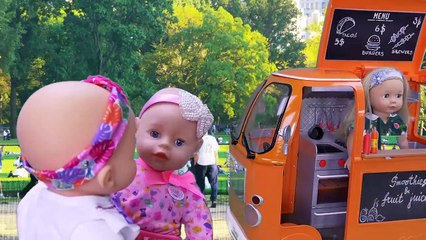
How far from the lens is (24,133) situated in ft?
4.05

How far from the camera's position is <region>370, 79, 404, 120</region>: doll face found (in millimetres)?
3268

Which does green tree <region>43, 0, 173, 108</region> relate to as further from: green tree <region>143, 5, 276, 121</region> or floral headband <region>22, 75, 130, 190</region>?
floral headband <region>22, 75, 130, 190</region>

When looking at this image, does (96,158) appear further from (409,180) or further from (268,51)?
(268,51)

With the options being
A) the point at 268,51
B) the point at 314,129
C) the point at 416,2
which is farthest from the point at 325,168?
the point at 268,51

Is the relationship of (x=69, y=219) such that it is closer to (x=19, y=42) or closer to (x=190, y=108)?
(x=190, y=108)

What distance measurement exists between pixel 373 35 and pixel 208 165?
9.82ft

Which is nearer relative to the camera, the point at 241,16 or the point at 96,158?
the point at 96,158

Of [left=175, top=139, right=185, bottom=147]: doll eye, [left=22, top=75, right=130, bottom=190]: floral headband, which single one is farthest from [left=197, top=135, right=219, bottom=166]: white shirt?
[left=22, top=75, right=130, bottom=190]: floral headband

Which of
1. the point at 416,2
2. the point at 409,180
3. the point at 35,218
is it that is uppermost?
the point at 416,2

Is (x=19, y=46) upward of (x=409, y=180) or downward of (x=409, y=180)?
upward

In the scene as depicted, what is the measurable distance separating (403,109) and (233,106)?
6.28 meters

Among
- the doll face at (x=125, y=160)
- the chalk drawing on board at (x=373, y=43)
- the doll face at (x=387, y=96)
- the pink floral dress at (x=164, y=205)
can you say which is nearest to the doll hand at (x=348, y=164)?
the doll face at (x=387, y=96)

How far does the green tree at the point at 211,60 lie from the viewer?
378 inches

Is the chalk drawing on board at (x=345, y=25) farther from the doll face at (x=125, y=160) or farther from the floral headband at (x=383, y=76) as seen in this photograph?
the doll face at (x=125, y=160)
